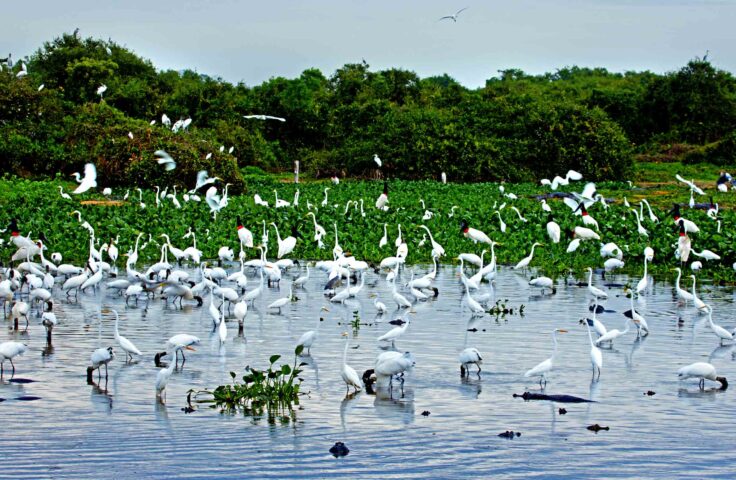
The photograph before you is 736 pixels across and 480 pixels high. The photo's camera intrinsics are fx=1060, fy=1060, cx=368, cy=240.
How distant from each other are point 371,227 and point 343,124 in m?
22.4

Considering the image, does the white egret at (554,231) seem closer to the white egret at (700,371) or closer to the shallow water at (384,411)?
the shallow water at (384,411)

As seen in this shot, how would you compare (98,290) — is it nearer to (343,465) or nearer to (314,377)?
(314,377)

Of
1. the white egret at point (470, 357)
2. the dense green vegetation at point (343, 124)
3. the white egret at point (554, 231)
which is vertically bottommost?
the white egret at point (470, 357)

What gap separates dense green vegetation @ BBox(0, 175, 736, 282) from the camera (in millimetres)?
19609

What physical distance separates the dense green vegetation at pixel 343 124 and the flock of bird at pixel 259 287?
12.7 m

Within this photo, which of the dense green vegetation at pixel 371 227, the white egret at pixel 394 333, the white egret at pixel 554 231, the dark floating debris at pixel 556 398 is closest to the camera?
the dark floating debris at pixel 556 398

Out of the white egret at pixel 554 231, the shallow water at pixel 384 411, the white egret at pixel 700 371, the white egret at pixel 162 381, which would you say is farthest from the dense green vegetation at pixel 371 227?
the white egret at pixel 162 381

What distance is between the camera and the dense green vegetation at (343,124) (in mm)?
33062

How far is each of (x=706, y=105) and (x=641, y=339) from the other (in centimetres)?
3649

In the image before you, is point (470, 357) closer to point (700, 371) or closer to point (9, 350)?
point (700, 371)

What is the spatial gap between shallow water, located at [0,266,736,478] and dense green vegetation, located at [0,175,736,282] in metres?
5.37

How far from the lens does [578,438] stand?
28.8 ft

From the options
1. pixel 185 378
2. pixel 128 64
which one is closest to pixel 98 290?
pixel 185 378

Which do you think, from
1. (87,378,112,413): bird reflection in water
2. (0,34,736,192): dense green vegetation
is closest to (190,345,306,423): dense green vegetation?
(87,378,112,413): bird reflection in water
